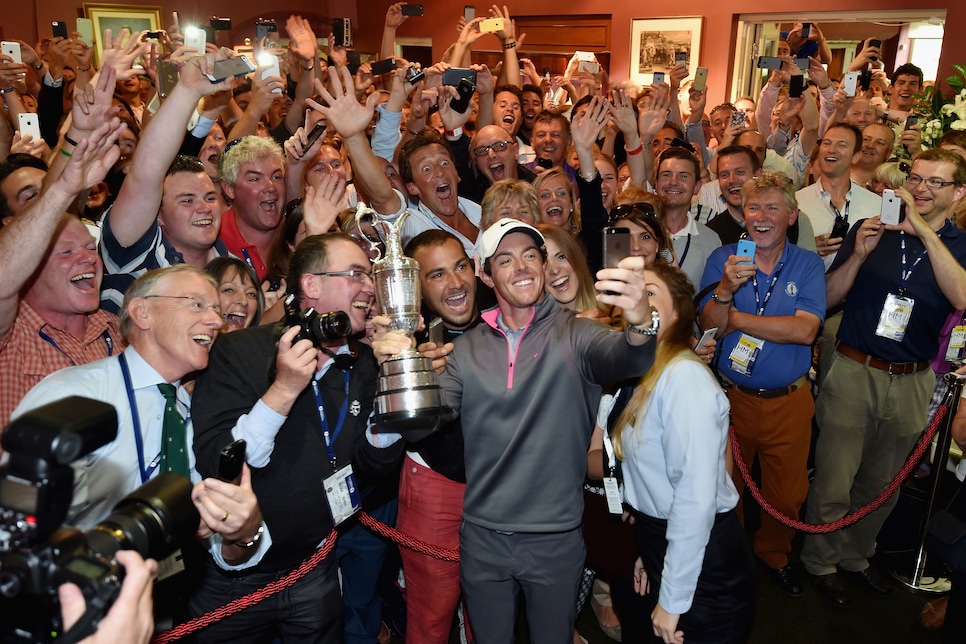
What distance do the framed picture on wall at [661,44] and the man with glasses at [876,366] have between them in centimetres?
791

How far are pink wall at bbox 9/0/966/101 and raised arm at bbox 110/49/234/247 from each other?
30.2 ft

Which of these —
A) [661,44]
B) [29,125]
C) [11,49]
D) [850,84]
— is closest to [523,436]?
[29,125]

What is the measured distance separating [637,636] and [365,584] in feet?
3.78

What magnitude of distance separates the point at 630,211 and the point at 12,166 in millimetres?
2855

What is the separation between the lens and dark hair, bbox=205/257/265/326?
2942 millimetres

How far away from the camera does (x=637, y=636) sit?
2.59 meters

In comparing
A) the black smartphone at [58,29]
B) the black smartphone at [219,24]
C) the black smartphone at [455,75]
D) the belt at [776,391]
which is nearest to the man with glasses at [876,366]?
the belt at [776,391]

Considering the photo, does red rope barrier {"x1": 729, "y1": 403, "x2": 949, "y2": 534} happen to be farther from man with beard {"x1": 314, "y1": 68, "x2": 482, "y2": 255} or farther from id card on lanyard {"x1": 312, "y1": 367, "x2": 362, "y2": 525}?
id card on lanyard {"x1": 312, "y1": 367, "x2": 362, "y2": 525}

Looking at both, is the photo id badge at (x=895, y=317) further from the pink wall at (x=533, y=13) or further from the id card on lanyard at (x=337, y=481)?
the pink wall at (x=533, y=13)

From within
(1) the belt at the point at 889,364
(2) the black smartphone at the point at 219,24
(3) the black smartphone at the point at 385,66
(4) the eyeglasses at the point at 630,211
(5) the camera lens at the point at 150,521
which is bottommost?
(1) the belt at the point at 889,364

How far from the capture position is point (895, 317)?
11.8 ft

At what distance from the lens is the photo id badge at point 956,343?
3.63m

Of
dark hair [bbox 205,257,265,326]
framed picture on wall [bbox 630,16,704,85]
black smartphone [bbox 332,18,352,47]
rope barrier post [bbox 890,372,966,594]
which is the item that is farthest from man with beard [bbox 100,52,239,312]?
framed picture on wall [bbox 630,16,704,85]

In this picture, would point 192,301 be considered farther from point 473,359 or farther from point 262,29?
point 262,29
